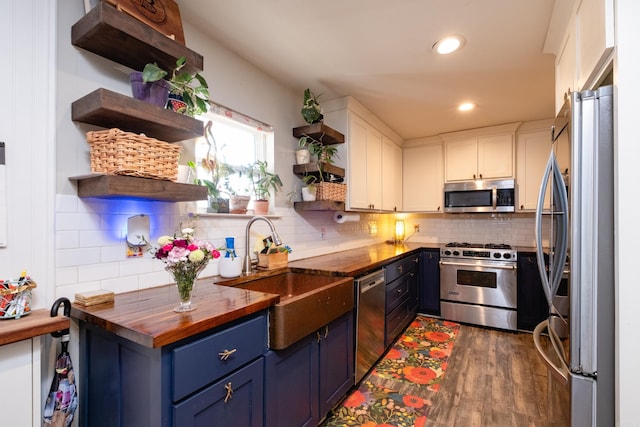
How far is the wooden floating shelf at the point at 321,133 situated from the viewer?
2.56 metres

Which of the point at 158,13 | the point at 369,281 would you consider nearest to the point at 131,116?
the point at 158,13

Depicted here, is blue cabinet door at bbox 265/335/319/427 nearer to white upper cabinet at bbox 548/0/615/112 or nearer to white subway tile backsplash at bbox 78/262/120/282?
white subway tile backsplash at bbox 78/262/120/282

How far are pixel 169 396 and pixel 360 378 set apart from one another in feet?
5.10

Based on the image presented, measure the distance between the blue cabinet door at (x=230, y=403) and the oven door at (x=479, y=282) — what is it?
115 inches

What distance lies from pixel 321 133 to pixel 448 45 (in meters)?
1.12

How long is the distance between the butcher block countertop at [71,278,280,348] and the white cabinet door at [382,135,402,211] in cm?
262

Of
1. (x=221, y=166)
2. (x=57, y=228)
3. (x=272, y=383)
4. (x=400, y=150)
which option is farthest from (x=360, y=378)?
(x=400, y=150)

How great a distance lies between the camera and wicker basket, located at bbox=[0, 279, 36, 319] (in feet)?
3.47

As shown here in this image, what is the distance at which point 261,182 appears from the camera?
→ 2.34 metres

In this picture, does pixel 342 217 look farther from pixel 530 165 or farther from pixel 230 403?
pixel 530 165

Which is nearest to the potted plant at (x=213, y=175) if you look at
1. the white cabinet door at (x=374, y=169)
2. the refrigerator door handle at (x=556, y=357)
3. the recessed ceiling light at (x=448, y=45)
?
the recessed ceiling light at (x=448, y=45)

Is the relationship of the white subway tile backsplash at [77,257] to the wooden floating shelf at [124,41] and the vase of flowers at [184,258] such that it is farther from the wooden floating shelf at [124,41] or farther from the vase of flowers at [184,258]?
the wooden floating shelf at [124,41]

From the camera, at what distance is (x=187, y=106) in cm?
153

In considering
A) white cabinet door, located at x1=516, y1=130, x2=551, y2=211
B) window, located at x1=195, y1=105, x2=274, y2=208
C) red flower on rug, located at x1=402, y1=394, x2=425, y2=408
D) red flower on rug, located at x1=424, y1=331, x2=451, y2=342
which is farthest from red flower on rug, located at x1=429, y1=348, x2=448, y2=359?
window, located at x1=195, y1=105, x2=274, y2=208
